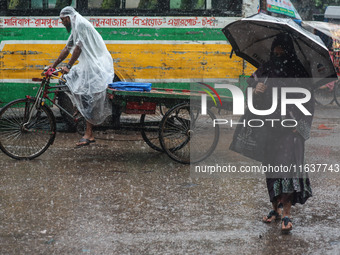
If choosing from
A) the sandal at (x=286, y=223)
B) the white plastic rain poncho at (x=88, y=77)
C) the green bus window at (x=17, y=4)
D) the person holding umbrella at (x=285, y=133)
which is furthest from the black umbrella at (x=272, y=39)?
the green bus window at (x=17, y=4)

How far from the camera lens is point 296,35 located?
429 centimetres

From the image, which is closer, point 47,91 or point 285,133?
point 285,133

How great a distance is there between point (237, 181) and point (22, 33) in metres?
4.66

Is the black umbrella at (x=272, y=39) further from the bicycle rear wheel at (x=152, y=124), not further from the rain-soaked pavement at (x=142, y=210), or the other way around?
the bicycle rear wheel at (x=152, y=124)

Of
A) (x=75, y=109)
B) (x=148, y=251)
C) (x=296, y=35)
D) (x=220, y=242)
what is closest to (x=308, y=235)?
(x=220, y=242)

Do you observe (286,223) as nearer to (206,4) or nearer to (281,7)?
(206,4)

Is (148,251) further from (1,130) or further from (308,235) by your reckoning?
(1,130)

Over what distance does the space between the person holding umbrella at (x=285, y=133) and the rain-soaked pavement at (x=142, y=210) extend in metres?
0.31

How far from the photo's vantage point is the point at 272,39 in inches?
188

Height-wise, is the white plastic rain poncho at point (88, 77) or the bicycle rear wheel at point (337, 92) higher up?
the white plastic rain poncho at point (88, 77)

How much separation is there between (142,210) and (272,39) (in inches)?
77.8

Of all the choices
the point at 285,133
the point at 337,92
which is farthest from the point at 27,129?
the point at 337,92

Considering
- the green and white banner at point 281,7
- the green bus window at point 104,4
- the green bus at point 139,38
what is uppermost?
the green and white banner at point 281,7

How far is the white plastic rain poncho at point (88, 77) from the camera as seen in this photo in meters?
6.73
